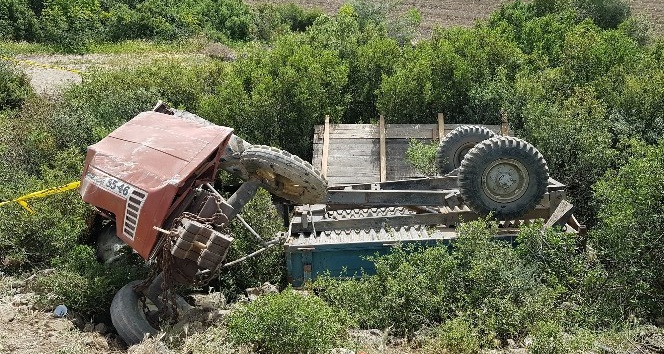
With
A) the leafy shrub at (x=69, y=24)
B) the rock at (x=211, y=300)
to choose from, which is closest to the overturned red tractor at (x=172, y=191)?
the rock at (x=211, y=300)

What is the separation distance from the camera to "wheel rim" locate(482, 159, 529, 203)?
819cm

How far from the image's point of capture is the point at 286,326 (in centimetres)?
626

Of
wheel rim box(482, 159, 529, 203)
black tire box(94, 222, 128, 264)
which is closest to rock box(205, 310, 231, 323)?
black tire box(94, 222, 128, 264)

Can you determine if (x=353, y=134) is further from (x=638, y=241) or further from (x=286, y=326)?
(x=286, y=326)

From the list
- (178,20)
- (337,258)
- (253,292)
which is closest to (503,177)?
(337,258)

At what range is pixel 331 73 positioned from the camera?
1261 cm

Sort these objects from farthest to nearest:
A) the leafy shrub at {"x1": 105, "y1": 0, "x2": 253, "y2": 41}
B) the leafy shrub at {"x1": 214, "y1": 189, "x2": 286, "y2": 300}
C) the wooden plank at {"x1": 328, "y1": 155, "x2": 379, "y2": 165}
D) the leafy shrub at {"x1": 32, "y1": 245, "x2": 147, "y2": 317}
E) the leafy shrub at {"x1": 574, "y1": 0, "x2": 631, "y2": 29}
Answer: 1. the leafy shrub at {"x1": 105, "y1": 0, "x2": 253, "y2": 41}
2. the leafy shrub at {"x1": 574, "y1": 0, "x2": 631, "y2": 29}
3. the wooden plank at {"x1": 328, "y1": 155, "x2": 379, "y2": 165}
4. the leafy shrub at {"x1": 214, "y1": 189, "x2": 286, "y2": 300}
5. the leafy shrub at {"x1": 32, "y1": 245, "x2": 147, "y2": 317}

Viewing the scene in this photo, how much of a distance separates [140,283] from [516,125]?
7132 millimetres

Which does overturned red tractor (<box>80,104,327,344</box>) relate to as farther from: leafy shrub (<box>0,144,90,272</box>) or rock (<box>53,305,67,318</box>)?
leafy shrub (<box>0,144,90,272</box>)

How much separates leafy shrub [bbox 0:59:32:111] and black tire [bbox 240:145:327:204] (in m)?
8.41

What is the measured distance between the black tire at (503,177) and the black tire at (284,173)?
70.1 inches

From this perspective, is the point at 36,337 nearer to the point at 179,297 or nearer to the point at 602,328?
the point at 179,297

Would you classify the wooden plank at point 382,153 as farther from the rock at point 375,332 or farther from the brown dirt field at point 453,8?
the brown dirt field at point 453,8

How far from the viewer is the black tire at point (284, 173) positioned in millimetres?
7594
